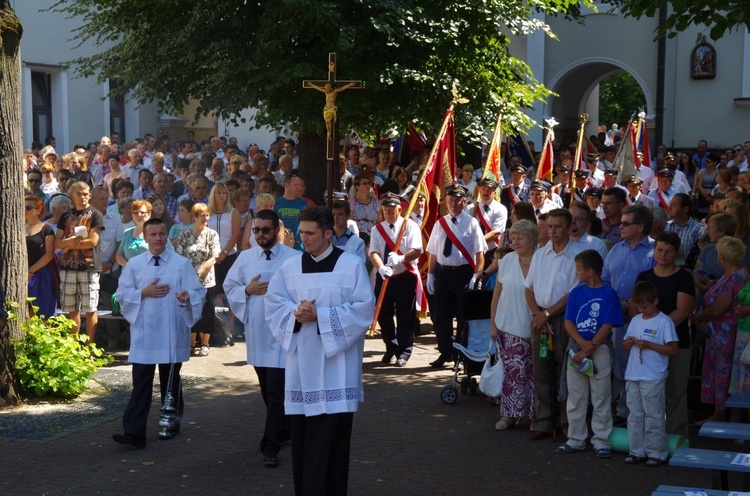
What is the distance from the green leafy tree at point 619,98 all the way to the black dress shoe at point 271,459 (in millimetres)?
43202

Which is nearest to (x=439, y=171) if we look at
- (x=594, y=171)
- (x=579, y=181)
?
(x=579, y=181)

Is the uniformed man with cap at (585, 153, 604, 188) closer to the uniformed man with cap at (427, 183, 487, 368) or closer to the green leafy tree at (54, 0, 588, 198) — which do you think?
the green leafy tree at (54, 0, 588, 198)

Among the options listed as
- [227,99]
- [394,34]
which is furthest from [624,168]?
[227,99]

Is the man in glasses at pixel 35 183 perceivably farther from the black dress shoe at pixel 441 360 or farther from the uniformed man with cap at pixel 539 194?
the uniformed man with cap at pixel 539 194

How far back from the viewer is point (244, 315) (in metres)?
8.59

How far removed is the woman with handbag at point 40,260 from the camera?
11.6m

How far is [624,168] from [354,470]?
1161 cm

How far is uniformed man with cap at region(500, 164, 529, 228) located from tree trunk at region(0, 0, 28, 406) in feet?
25.7

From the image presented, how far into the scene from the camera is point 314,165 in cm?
1608

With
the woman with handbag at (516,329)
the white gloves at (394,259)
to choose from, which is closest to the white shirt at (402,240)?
the white gloves at (394,259)

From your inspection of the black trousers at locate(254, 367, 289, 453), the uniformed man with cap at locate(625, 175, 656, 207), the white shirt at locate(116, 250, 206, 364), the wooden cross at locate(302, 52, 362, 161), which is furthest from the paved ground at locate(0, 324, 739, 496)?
the uniformed man with cap at locate(625, 175, 656, 207)

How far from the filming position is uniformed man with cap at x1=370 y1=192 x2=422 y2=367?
1189cm

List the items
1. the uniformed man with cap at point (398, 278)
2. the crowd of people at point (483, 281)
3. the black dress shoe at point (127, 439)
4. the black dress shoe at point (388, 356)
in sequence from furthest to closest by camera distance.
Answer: the black dress shoe at point (388, 356), the uniformed man with cap at point (398, 278), the black dress shoe at point (127, 439), the crowd of people at point (483, 281)

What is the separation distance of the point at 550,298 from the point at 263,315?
234cm
